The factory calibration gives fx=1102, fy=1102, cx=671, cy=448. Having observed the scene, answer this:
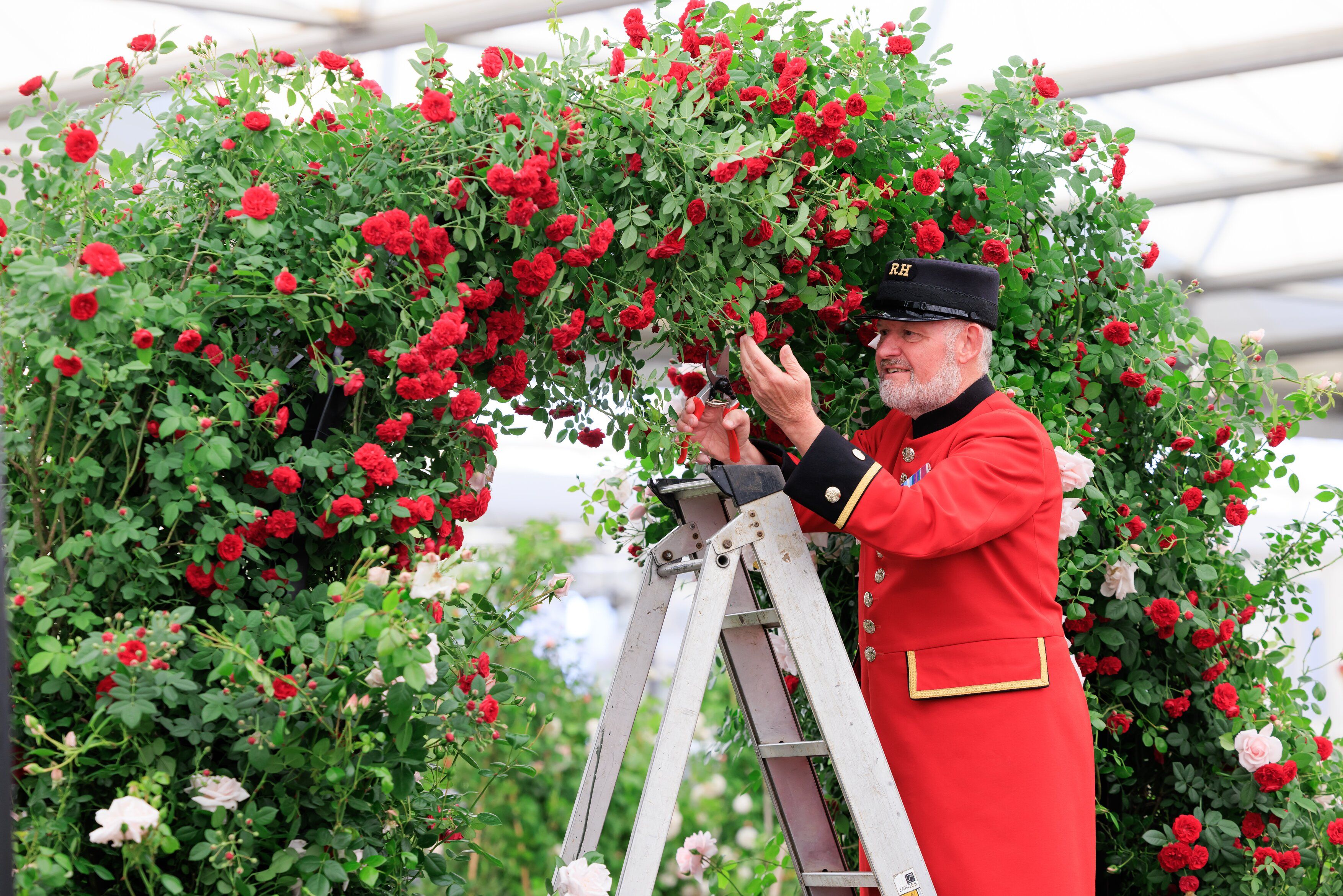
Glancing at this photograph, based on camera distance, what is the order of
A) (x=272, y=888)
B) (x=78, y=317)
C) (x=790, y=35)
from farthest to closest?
(x=790, y=35) → (x=272, y=888) → (x=78, y=317)

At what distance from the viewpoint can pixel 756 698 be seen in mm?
1928

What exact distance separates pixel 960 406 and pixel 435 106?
105 cm

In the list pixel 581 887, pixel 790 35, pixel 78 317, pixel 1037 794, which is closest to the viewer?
pixel 78 317

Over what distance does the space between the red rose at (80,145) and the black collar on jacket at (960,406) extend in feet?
4.60

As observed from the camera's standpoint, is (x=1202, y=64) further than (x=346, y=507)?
Yes

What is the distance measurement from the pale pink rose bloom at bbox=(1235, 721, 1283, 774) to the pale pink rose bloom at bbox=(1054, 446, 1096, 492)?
68 centimetres

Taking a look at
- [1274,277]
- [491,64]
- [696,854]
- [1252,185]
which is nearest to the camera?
[491,64]

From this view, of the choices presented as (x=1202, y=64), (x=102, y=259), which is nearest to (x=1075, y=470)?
(x=102, y=259)

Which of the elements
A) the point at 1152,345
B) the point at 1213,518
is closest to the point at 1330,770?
the point at 1213,518

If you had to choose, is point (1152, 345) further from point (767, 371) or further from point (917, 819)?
point (917, 819)

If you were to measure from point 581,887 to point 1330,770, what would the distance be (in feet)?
5.80

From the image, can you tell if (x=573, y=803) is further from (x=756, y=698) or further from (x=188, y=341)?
(x=188, y=341)

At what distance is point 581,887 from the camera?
1587 mm

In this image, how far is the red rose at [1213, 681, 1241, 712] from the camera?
2.27 metres
